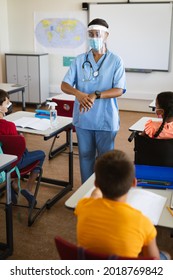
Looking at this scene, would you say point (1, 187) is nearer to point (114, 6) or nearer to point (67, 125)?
point (67, 125)

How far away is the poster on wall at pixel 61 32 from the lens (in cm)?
688

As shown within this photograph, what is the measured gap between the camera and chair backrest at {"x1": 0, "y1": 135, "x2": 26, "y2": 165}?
2.57 metres

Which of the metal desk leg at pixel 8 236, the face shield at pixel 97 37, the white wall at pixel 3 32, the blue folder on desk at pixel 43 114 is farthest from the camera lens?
the white wall at pixel 3 32

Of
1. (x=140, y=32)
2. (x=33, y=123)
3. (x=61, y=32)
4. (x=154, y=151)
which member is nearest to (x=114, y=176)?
(x=154, y=151)

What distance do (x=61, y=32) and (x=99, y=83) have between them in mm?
4673

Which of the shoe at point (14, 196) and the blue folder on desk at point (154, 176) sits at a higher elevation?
the blue folder on desk at point (154, 176)

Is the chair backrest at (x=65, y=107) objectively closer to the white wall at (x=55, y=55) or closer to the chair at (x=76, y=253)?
the white wall at (x=55, y=55)

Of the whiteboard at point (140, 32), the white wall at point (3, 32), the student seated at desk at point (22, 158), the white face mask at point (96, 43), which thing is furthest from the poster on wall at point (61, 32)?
the white face mask at point (96, 43)

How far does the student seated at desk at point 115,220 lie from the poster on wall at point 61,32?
594 cm

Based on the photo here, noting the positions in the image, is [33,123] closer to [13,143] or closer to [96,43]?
[13,143]

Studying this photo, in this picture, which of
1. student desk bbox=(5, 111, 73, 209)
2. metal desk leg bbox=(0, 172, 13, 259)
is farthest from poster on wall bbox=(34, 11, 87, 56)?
metal desk leg bbox=(0, 172, 13, 259)

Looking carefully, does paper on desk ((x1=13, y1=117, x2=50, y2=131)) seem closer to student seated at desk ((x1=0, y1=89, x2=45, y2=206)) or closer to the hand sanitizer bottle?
the hand sanitizer bottle

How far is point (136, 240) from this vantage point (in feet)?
4.06

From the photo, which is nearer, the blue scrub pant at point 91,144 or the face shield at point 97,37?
the face shield at point 97,37
